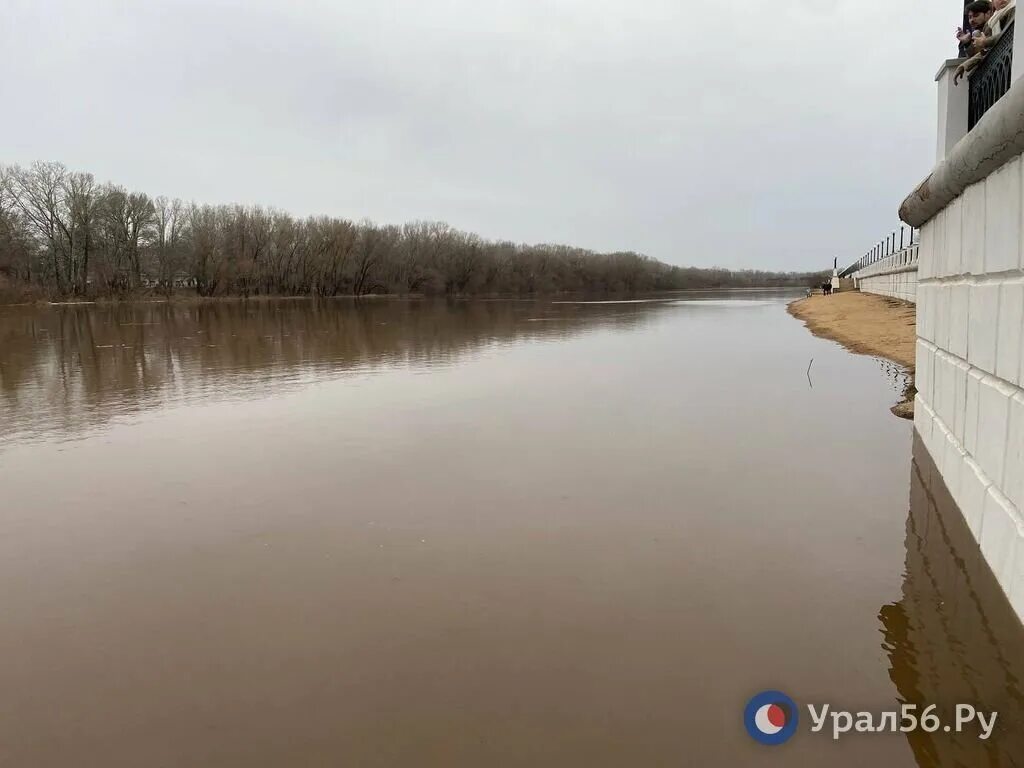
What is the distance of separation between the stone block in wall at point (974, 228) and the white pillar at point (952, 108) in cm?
231

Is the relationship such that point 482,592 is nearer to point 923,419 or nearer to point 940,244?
point 940,244

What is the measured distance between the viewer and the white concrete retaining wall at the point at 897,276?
30.3 m

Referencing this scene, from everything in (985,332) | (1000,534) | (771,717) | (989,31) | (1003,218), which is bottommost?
(771,717)

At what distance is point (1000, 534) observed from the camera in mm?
4781

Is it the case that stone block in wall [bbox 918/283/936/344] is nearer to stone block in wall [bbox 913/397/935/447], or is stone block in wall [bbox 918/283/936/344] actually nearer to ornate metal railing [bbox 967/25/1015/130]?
stone block in wall [bbox 913/397/935/447]

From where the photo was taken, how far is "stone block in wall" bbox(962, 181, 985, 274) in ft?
17.7

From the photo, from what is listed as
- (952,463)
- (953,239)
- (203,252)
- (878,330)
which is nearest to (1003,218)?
(953,239)

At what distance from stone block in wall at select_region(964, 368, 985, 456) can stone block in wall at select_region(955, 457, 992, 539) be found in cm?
14

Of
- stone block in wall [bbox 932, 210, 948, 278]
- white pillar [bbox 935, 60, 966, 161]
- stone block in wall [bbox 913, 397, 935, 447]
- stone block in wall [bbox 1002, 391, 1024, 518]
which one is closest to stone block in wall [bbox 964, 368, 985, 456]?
stone block in wall [bbox 1002, 391, 1024, 518]

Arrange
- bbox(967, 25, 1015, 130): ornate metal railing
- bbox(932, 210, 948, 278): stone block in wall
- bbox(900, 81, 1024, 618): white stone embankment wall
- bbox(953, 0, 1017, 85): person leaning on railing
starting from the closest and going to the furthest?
bbox(900, 81, 1024, 618): white stone embankment wall
bbox(967, 25, 1015, 130): ornate metal railing
bbox(953, 0, 1017, 85): person leaning on railing
bbox(932, 210, 948, 278): stone block in wall

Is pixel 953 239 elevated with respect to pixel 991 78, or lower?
lower

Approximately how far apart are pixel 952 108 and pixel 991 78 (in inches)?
53.2

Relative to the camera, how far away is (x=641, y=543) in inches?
236

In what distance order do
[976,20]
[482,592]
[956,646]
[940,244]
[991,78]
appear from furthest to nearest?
[940,244] < [976,20] < [991,78] < [482,592] < [956,646]
